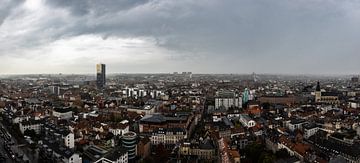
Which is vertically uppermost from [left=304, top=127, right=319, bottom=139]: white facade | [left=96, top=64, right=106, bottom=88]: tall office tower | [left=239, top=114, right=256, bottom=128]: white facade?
[left=96, top=64, right=106, bottom=88]: tall office tower

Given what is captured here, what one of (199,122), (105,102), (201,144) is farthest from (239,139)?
(105,102)

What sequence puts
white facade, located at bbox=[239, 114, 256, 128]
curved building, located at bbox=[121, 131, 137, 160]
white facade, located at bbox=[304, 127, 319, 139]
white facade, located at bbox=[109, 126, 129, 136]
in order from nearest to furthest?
curved building, located at bbox=[121, 131, 137, 160], white facade, located at bbox=[109, 126, 129, 136], white facade, located at bbox=[304, 127, 319, 139], white facade, located at bbox=[239, 114, 256, 128]

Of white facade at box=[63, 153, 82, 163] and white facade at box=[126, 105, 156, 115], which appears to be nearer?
white facade at box=[63, 153, 82, 163]

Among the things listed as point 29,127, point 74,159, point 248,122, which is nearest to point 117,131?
point 29,127

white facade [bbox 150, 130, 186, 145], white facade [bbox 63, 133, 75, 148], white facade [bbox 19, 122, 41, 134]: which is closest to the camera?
white facade [bbox 63, 133, 75, 148]

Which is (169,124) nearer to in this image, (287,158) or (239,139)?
(239,139)

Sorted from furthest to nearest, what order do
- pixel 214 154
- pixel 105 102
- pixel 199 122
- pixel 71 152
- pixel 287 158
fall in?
1. pixel 105 102
2. pixel 199 122
3. pixel 214 154
4. pixel 71 152
5. pixel 287 158

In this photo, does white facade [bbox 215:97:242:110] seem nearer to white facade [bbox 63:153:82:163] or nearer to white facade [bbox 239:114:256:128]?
white facade [bbox 239:114:256:128]

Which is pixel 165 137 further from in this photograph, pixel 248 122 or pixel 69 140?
pixel 248 122

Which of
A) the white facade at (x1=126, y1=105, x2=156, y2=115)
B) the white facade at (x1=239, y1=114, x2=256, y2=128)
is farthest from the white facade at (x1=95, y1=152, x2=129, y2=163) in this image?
the white facade at (x1=126, y1=105, x2=156, y2=115)

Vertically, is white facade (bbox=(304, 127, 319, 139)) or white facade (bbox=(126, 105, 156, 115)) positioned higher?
white facade (bbox=(126, 105, 156, 115))

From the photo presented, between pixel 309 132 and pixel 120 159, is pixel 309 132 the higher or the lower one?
the lower one
